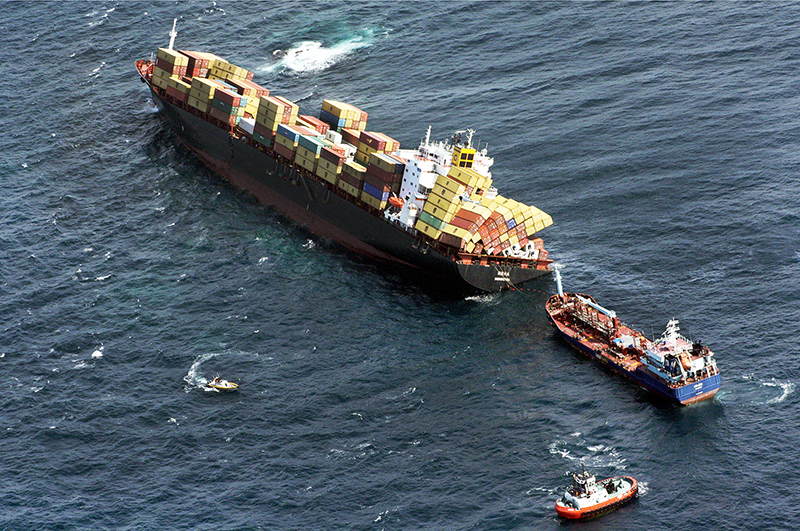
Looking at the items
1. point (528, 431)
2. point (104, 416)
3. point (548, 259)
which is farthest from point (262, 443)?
point (548, 259)

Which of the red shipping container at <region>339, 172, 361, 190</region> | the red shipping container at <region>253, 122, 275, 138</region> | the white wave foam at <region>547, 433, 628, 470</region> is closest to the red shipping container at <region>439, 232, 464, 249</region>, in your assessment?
the red shipping container at <region>339, 172, 361, 190</region>

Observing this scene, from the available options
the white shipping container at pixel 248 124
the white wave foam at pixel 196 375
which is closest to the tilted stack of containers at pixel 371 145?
the white shipping container at pixel 248 124

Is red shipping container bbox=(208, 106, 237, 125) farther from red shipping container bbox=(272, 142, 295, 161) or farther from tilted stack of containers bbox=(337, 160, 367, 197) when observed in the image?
tilted stack of containers bbox=(337, 160, 367, 197)

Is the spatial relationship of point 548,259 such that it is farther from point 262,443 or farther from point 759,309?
point 262,443

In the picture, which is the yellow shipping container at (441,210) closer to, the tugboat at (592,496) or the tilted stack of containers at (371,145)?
the tilted stack of containers at (371,145)

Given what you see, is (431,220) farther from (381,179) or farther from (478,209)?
(381,179)

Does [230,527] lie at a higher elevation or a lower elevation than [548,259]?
lower
